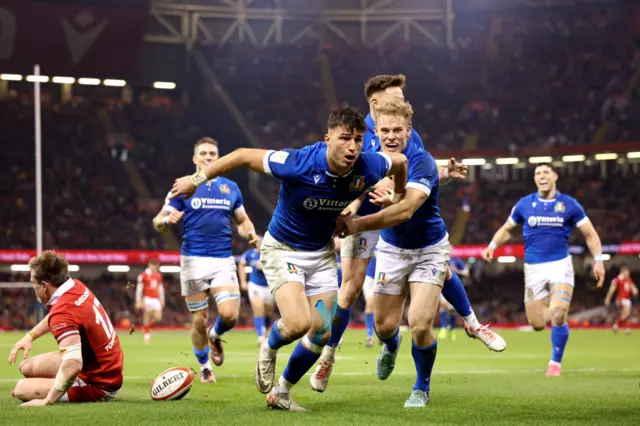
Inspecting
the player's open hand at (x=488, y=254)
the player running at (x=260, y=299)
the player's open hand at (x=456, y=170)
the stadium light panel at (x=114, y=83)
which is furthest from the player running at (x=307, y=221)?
the stadium light panel at (x=114, y=83)

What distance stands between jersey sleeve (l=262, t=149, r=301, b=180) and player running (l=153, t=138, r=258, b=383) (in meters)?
3.98

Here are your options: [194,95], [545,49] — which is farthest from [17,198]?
[545,49]

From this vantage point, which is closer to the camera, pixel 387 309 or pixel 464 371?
pixel 387 309

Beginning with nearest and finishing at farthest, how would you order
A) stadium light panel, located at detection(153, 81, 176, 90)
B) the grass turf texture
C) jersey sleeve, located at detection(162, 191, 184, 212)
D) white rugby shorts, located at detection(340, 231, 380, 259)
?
1. the grass turf texture
2. white rugby shorts, located at detection(340, 231, 380, 259)
3. jersey sleeve, located at detection(162, 191, 184, 212)
4. stadium light panel, located at detection(153, 81, 176, 90)

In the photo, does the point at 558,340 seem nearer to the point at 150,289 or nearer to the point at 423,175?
the point at 423,175

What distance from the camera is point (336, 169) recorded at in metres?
8.21

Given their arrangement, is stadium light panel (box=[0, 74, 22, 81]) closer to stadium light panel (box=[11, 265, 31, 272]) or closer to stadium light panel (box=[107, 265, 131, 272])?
stadium light panel (box=[11, 265, 31, 272])

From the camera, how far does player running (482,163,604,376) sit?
14.0 metres

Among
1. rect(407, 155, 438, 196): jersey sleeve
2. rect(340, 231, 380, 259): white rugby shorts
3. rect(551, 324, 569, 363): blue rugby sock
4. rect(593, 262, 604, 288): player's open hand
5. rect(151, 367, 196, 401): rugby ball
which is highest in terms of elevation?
rect(407, 155, 438, 196): jersey sleeve

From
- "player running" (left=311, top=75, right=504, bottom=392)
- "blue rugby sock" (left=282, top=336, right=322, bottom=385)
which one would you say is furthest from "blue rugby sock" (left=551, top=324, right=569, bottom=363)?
"blue rugby sock" (left=282, top=336, right=322, bottom=385)

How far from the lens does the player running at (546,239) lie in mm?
14031

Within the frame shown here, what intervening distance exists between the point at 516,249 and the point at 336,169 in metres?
38.4

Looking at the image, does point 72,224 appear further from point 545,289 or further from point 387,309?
point 387,309

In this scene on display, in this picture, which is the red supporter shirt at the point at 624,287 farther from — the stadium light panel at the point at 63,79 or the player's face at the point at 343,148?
the stadium light panel at the point at 63,79
